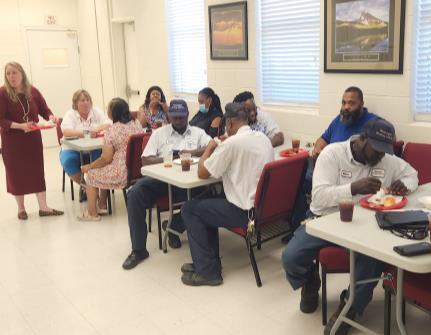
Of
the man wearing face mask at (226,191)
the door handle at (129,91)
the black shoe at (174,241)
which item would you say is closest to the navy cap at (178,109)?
the man wearing face mask at (226,191)

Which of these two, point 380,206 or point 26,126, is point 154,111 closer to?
point 26,126

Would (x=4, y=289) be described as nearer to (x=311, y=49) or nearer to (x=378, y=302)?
(x=378, y=302)

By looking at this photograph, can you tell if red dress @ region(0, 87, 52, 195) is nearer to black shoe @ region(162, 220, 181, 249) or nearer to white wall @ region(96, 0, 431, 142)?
black shoe @ region(162, 220, 181, 249)

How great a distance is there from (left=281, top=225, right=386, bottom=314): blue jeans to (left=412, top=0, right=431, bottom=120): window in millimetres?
1738

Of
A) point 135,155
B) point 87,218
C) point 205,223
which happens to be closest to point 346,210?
point 205,223

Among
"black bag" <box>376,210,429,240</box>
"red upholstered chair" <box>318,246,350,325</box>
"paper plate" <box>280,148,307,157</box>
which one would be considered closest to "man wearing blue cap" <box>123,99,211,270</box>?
"paper plate" <box>280,148,307,157</box>

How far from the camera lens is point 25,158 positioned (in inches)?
182

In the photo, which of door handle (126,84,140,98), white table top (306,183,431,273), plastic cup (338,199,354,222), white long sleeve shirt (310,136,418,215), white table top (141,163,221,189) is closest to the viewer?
white table top (306,183,431,273)

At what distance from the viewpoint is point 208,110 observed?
5.36 meters

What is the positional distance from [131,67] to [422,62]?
5188mm

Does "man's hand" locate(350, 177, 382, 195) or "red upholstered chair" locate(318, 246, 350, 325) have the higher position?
"man's hand" locate(350, 177, 382, 195)

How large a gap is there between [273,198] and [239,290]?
25.8 inches

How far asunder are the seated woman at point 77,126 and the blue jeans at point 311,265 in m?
3.02

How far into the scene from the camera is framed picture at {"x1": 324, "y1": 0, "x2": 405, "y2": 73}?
368 cm
